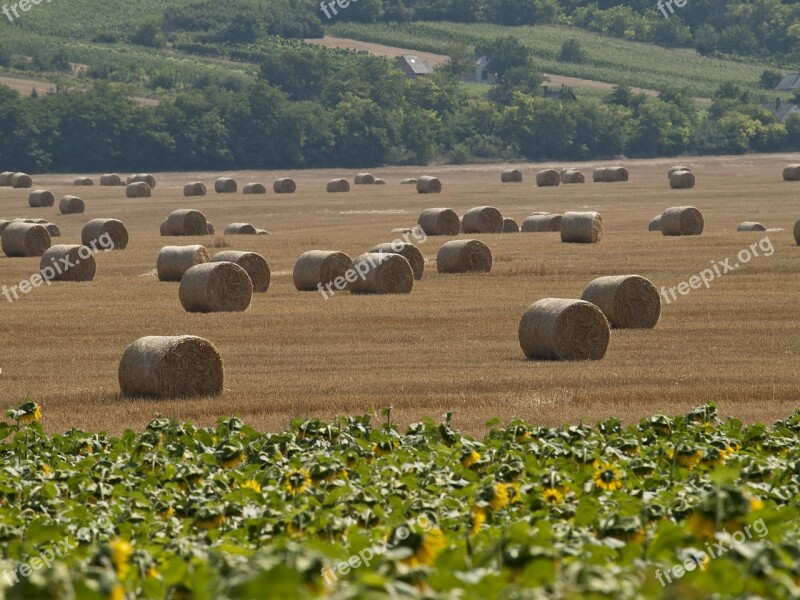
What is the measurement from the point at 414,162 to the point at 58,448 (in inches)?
3285

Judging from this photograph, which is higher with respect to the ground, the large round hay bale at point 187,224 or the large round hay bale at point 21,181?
the large round hay bale at point 21,181

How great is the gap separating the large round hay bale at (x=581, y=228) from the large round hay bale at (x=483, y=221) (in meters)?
4.38

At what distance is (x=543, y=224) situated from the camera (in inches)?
1689

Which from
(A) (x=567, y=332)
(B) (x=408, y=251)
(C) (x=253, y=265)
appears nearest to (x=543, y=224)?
(B) (x=408, y=251)

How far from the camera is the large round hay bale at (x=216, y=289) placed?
2575 cm

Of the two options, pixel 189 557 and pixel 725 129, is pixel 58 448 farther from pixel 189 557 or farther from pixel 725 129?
pixel 725 129

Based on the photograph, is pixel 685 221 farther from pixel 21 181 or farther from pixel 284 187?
pixel 21 181

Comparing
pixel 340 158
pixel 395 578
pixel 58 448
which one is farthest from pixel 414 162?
pixel 395 578

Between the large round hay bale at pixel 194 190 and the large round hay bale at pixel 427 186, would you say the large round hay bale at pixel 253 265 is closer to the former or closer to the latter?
the large round hay bale at pixel 427 186

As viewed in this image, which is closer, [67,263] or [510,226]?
[67,263]

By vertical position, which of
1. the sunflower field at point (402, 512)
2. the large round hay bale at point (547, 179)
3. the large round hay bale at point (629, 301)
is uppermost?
the sunflower field at point (402, 512)

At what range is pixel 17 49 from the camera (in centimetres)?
12544

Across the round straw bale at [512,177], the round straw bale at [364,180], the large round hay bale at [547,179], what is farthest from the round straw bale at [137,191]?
the round straw bale at [512,177]

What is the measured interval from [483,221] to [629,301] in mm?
19598
